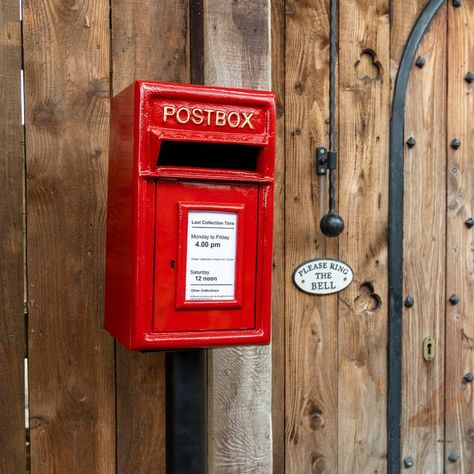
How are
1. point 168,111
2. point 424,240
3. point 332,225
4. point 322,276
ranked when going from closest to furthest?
point 168,111
point 332,225
point 322,276
point 424,240

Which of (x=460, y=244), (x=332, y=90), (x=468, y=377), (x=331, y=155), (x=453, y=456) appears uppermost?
(x=332, y=90)

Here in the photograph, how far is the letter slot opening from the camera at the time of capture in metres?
1.37

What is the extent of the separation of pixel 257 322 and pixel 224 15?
802mm

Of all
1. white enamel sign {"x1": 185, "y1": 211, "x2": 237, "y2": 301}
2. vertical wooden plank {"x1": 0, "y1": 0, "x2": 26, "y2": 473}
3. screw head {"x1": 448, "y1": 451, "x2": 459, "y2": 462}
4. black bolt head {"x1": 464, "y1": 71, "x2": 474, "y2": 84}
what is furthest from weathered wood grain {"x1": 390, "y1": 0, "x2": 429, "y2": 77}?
screw head {"x1": 448, "y1": 451, "x2": 459, "y2": 462}

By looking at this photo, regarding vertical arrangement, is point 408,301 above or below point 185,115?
below

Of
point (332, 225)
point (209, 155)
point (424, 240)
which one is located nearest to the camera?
point (209, 155)

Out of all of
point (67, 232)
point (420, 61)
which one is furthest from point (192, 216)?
point (420, 61)

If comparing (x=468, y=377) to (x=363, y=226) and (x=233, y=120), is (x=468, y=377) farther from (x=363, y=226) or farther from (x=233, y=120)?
(x=233, y=120)

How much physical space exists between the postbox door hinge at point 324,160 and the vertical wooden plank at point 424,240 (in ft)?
0.91

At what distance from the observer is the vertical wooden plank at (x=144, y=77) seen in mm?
1654

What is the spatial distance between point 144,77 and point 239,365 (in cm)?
80

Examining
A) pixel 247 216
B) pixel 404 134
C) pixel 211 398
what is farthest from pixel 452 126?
pixel 211 398

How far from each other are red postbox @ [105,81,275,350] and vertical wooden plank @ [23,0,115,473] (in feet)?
0.79

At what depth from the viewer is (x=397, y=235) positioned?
1967mm
